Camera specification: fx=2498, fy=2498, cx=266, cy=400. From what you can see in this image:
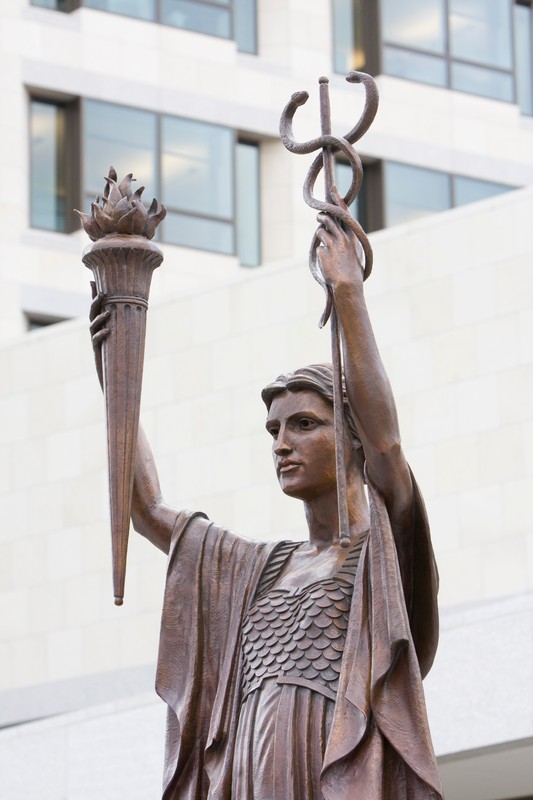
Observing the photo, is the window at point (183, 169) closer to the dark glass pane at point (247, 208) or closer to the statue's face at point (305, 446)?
the dark glass pane at point (247, 208)

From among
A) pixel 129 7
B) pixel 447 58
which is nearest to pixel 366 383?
pixel 129 7

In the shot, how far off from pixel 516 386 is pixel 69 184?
12.6 metres

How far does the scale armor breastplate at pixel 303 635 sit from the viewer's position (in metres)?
8.30

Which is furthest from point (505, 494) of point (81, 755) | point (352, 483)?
point (352, 483)

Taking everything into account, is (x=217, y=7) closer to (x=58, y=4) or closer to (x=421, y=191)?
(x=58, y=4)

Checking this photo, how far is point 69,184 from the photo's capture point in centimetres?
3447

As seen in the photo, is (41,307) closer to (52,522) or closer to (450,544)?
(52,522)

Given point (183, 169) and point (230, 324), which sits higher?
point (183, 169)

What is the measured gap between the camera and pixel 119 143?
1366 inches

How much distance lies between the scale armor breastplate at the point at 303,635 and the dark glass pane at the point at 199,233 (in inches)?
1043

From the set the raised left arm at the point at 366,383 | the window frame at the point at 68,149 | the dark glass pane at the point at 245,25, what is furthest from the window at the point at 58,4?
the raised left arm at the point at 366,383

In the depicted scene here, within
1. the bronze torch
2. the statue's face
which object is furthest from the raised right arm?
the statue's face

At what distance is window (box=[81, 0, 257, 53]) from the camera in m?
35.6

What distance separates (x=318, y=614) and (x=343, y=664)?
25 centimetres
